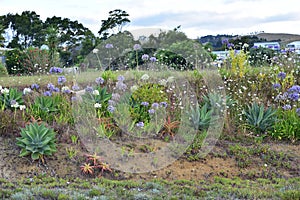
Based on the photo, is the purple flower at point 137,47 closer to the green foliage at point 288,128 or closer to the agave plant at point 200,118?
the agave plant at point 200,118

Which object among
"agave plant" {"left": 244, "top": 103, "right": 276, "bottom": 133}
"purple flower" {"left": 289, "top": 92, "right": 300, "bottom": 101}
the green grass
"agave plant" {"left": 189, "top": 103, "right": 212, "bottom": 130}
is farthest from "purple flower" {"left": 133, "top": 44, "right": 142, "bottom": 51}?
"purple flower" {"left": 289, "top": 92, "right": 300, "bottom": 101}

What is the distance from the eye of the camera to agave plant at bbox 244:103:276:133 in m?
6.18

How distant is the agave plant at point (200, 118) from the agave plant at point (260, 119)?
84 cm

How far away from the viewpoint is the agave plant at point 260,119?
6184mm

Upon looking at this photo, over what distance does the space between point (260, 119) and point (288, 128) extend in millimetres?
425

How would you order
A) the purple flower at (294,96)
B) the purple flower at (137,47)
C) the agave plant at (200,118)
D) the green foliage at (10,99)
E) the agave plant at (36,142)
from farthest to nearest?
the purple flower at (294,96)
the green foliage at (10,99)
the purple flower at (137,47)
the agave plant at (200,118)
the agave plant at (36,142)

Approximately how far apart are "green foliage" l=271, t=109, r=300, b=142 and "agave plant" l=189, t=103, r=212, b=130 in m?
1.06

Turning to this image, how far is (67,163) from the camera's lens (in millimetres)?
4855

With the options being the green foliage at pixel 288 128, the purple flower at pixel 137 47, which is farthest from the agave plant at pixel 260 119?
the purple flower at pixel 137 47

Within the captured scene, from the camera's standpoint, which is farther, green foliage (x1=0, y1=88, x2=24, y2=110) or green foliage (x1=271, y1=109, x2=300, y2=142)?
green foliage (x1=0, y1=88, x2=24, y2=110)

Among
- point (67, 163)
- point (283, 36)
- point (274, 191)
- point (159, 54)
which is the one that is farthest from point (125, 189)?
point (283, 36)

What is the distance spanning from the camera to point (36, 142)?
489 cm

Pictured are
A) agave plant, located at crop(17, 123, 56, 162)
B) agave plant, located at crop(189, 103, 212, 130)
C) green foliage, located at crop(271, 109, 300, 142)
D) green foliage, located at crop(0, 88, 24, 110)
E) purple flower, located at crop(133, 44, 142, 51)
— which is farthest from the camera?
green foliage, located at crop(0, 88, 24, 110)

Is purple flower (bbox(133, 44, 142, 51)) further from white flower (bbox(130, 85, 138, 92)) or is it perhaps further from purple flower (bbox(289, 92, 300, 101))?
purple flower (bbox(289, 92, 300, 101))
